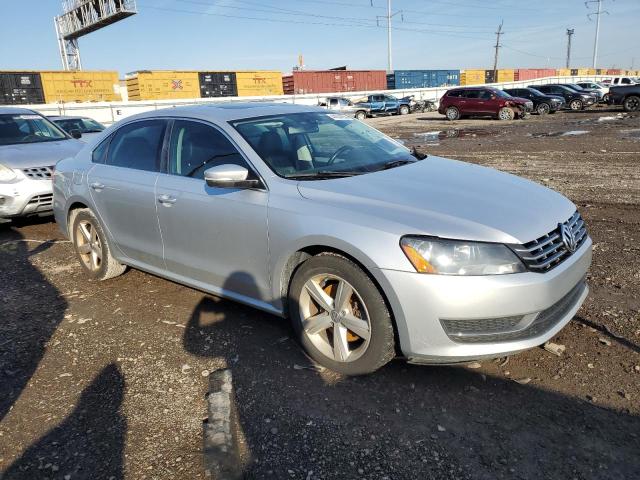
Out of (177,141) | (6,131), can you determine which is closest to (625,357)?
(177,141)

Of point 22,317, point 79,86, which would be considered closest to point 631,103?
point 22,317

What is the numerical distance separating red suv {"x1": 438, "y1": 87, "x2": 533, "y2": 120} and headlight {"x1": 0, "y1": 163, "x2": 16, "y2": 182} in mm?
23997

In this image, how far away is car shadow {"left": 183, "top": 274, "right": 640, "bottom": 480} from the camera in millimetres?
2334

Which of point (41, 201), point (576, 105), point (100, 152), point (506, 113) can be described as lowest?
point (576, 105)

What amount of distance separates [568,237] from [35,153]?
23.6 feet

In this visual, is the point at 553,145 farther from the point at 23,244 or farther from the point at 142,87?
the point at 142,87

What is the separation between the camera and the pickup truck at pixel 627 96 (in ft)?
87.4

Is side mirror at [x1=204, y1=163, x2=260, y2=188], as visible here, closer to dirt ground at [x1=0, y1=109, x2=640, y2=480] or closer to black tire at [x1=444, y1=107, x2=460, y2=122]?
dirt ground at [x1=0, y1=109, x2=640, y2=480]

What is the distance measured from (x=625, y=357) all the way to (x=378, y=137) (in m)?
2.46

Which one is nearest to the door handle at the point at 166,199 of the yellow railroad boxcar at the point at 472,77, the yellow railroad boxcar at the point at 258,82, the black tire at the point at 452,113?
the black tire at the point at 452,113

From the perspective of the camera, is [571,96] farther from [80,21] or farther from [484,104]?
[80,21]

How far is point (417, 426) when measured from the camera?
2.63 m

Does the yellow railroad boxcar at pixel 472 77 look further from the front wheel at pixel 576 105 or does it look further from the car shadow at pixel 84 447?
the car shadow at pixel 84 447

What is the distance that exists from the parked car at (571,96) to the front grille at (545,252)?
1238 inches
